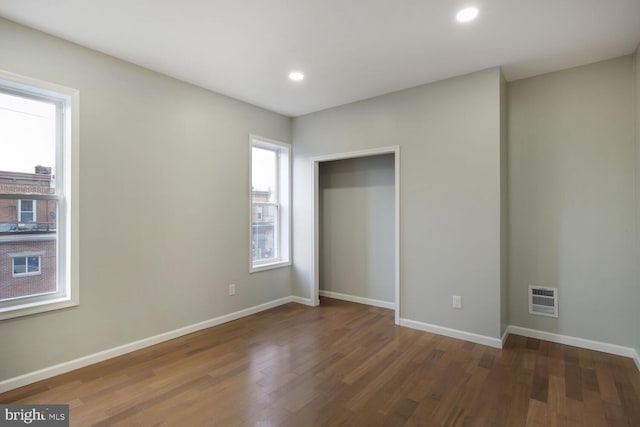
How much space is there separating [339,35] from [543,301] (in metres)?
3.32

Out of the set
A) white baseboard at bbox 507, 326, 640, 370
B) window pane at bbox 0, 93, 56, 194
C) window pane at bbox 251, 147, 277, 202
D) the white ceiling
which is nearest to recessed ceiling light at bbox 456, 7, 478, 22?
the white ceiling

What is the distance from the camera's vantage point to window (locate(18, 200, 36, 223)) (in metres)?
2.55

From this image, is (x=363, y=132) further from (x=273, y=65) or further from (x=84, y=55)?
(x=84, y=55)

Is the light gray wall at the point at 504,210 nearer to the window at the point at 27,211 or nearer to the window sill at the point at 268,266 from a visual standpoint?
the window sill at the point at 268,266

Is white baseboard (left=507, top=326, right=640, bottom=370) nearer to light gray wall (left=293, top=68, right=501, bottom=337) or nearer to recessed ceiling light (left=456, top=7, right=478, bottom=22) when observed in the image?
light gray wall (left=293, top=68, right=501, bottom=337)

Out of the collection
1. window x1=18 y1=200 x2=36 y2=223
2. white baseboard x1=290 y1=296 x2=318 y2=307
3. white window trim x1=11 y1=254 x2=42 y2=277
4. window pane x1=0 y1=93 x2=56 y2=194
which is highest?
window pane x1=0 y1=93 x2=56 y2=194

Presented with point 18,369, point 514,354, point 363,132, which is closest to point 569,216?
point 514,354

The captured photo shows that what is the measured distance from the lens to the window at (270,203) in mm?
4488

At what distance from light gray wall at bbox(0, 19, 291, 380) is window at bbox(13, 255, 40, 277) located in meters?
0.32

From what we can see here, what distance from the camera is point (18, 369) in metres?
2.42

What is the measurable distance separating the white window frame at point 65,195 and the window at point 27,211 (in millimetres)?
49

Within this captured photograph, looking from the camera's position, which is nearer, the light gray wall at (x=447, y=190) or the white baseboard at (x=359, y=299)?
the light gray wall at (x=447, y=190)

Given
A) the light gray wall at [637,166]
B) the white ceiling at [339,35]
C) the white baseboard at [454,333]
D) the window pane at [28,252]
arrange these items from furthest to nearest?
1. the white baseboard at [454,333]
2. the light gray wall at [637,166]
3. the window pane at [28,252]
4. the white ceiling at [339,35]

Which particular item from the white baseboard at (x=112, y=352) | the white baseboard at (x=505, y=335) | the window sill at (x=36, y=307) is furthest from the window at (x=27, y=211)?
the white baseboard at (x=505, y=335)
